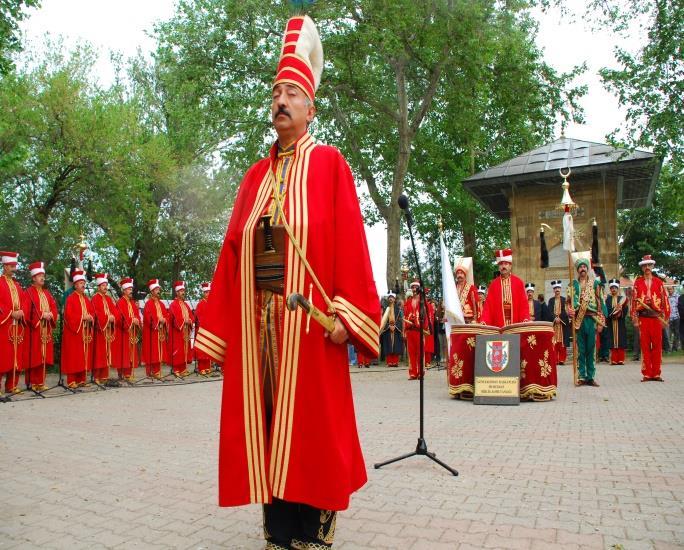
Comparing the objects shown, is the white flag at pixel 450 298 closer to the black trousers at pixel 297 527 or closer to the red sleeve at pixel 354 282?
the red sleeve at pixel 354 282

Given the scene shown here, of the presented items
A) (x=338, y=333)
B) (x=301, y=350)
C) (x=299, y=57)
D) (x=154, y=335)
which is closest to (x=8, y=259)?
(x=154, y=335)

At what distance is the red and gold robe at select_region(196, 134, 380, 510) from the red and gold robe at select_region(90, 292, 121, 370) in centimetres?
1251

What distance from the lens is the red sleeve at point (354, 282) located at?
3568 mm

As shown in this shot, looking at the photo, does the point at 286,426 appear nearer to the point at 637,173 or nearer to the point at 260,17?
the point at 260,17

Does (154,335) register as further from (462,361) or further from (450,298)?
(450,298)

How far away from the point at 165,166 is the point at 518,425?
23187mm

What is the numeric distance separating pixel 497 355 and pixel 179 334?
10752 mm

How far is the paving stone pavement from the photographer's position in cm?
412

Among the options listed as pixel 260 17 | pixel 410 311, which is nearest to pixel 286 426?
pixel 410 311

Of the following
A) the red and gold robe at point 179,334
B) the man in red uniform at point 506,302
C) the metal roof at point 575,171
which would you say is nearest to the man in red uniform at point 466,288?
the man in red uniform at point 506,302

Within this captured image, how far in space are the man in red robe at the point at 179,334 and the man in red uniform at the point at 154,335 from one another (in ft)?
0.79

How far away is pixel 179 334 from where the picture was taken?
18.7m

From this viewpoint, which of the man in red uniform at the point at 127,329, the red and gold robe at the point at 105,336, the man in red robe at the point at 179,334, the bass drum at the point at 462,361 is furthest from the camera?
the man in red robe at the point at 179,334

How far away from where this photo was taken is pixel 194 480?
5.63 m
